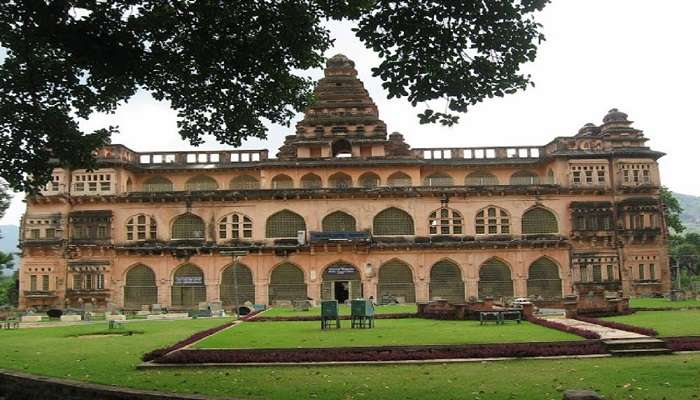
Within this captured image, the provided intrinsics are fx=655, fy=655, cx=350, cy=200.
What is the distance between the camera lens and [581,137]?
4894cm

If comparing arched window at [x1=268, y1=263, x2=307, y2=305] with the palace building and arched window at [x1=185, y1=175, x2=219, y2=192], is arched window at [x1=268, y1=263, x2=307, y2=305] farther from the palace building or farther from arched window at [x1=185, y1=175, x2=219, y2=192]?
arched window at [x1=185, y1=175, x2=219, y2=192]

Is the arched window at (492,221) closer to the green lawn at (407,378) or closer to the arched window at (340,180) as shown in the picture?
the arched window at (340,180)

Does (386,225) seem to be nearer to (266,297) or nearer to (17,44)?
(266,297)

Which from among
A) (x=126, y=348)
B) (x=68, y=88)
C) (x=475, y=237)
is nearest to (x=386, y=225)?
(x=475, y=237)

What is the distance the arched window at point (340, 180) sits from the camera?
4984cm

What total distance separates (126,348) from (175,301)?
2867cm

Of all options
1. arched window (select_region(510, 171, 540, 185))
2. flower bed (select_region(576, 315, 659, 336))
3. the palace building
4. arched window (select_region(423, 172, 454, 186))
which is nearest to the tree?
flower bed (select_region(576, 315, 659, 336))

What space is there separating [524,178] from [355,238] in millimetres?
15437

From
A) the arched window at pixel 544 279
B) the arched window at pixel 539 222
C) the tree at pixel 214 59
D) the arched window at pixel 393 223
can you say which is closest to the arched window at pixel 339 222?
the arched window at pixel 393 223

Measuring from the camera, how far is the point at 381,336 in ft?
63.8

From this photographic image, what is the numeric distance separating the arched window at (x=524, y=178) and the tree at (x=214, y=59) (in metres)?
36.7

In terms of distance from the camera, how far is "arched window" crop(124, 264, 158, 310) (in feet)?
153

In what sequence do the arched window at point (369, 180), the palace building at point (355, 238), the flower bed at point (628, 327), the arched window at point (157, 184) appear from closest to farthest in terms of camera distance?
the flower bed at point (628, 327) < the palace building at point (355, 238) < the arched window at point (369, 180) < the arched window at point (157, 184)

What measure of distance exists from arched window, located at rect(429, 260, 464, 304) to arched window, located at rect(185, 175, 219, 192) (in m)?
18.5
